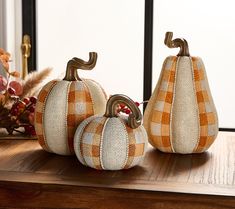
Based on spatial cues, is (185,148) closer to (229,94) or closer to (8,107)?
(8,107)

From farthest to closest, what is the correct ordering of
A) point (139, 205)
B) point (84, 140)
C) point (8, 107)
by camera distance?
point (8, 107) → point (84, 140) → point (139, 205)

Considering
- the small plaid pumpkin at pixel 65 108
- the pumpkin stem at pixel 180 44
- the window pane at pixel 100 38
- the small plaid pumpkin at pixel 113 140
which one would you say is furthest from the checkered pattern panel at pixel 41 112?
the window pane at pixel 100 38

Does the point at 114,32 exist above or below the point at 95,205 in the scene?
above

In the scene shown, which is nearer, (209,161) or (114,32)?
(209,161)

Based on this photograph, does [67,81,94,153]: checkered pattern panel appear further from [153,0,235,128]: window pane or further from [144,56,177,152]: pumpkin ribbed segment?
[153,0,235,128]: window pane

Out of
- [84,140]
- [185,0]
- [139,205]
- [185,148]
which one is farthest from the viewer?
[185,0]

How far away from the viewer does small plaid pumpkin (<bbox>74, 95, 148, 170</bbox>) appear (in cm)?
116

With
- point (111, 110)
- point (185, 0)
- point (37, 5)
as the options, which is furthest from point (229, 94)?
point (111, 110)

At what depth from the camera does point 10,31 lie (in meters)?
2.01

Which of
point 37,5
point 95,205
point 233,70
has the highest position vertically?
point 37,5

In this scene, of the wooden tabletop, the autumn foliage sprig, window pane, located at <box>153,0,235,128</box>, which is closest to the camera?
the wooden tabletop

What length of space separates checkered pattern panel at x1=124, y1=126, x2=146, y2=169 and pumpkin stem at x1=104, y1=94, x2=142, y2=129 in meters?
0.01

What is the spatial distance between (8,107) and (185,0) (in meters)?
0.76

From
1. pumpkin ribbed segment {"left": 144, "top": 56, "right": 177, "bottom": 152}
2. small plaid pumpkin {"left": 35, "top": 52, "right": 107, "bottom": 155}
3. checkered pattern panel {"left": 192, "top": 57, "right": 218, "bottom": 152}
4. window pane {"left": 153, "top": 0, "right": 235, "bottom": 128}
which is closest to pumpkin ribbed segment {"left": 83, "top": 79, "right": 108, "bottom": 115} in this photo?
small plaid pumpkin {"left": 35, "top": 52, "right": 107, "bottom": 155}
